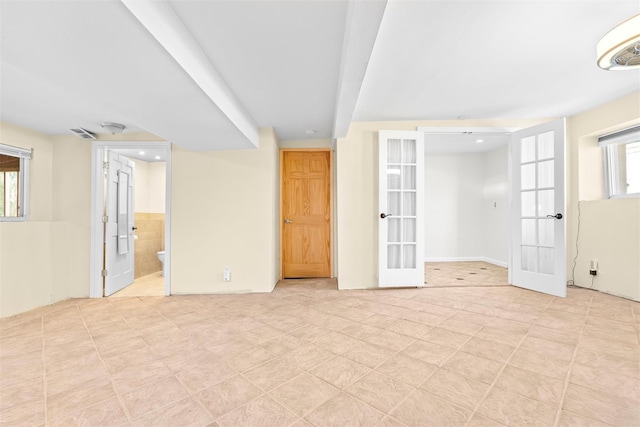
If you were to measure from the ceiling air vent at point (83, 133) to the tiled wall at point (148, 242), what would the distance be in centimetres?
183

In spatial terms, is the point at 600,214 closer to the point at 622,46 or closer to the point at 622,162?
the point at 622,162

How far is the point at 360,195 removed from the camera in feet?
12.1

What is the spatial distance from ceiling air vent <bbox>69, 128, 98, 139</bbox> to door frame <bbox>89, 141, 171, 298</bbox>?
10cm

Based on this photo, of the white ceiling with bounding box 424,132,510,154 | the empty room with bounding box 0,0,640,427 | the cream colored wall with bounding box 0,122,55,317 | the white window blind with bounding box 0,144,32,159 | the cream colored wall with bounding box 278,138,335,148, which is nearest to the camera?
the empty room with bounding box 0,0,640,427

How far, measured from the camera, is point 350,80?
6.66ft

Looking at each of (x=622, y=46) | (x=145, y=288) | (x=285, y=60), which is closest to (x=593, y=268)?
(x=622, y=46)

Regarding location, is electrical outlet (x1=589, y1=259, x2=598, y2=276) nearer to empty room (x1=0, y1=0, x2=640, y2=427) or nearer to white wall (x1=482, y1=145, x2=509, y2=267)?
empty room (x1=0, y1=0, x2=640, y2=427)

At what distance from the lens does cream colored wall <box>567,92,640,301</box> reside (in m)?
3.05

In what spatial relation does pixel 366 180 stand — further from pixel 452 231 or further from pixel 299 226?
pixel 452 231

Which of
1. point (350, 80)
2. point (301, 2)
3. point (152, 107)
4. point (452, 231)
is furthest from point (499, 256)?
point (152, 107)

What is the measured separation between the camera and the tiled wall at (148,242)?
4.80 m

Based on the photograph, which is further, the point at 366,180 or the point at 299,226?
the point at 299,226

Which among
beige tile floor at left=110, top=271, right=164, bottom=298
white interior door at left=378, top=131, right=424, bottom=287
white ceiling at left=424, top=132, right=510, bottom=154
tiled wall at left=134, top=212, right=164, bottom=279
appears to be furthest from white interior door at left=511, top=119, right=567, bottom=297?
tiled wall at left=134, top=212, right=164, bottom=279

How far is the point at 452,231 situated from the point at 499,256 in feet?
3.23
